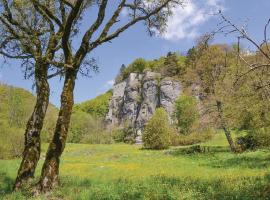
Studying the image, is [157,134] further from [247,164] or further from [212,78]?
[247,164]

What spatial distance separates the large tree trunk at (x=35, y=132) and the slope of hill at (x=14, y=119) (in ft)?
123

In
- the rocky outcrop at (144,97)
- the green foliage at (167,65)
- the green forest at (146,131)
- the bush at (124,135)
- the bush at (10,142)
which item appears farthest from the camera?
the green foliage at (167,65)

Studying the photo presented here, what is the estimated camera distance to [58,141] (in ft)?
54.4

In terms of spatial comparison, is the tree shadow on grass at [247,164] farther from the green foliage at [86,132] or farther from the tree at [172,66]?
the tree at [172,66]

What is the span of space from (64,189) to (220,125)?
35538 mm

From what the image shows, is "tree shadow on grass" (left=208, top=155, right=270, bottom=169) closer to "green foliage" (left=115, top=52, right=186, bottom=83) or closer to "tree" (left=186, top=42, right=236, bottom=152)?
"tree" (left=186, top=42, right=236, bottom=152)

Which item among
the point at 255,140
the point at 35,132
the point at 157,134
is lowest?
the point at 35,132

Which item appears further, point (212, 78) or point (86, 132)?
point (86, 132)

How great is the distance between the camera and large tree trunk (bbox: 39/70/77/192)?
1599 cm

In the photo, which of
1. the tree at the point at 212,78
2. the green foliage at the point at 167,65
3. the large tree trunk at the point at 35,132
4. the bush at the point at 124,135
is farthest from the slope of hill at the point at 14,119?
the green foliage at the point at 167,65

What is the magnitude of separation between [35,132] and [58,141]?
3438 mm

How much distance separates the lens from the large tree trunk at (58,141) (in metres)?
16.0

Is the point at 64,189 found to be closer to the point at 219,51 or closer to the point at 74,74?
the point at 74,74

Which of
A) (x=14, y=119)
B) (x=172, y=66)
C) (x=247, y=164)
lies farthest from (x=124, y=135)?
(x=247, y=164)
